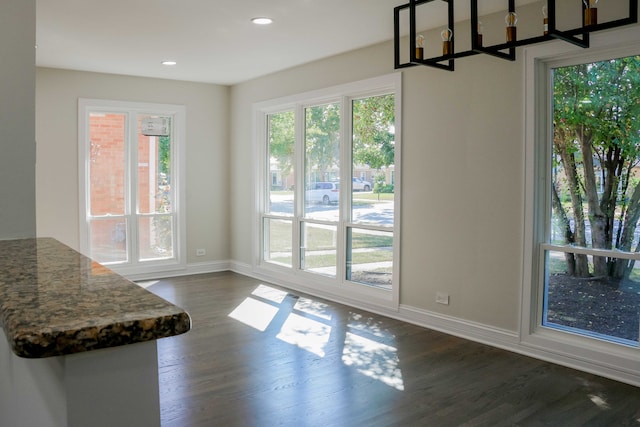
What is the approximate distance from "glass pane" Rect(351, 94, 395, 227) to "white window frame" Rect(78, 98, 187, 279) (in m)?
2.66

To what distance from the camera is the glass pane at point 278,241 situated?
648 cm

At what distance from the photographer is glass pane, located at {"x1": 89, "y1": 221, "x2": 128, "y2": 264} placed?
6508 mm

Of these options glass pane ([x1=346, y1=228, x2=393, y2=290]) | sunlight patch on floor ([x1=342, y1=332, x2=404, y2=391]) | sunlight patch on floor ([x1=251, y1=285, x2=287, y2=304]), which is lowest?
sunlight patch on floor ([x1=342, y1=332, x2=404, y2=391])

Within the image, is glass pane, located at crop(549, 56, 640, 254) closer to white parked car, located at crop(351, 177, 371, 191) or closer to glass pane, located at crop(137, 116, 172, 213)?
white parked car, located at crop(351, 177, 371, 191)

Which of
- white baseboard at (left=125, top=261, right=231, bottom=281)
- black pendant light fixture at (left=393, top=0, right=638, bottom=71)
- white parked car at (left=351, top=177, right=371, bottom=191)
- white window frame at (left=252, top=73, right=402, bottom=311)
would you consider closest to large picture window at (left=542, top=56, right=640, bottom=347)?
black pendant light fixture at (left=393, top=0, right=638, bottom=71)

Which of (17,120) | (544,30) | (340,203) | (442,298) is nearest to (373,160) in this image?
(340,203)

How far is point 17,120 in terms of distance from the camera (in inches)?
72.3

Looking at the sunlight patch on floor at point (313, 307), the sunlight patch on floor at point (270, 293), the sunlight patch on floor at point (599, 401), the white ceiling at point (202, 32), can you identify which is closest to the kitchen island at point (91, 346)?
the sunlight patch on floor at point (599, 401)

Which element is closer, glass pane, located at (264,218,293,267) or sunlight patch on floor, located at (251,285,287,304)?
sunlight patch on floor, located at (251,285,287,304)

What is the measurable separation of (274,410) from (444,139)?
2606mm

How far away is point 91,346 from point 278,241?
19.6 feet

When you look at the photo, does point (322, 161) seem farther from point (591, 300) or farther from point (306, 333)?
point (591, 300)

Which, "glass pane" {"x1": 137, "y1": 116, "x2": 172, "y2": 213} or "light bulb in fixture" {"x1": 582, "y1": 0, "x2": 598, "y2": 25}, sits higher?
"light bulb in fixture" {"x1": 582, "y1": 0, "x2": 598, "y2": 25}

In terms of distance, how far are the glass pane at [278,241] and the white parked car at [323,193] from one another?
52 centimetres
